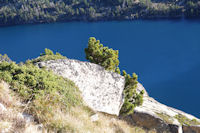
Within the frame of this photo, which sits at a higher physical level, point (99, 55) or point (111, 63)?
point (99, 55)

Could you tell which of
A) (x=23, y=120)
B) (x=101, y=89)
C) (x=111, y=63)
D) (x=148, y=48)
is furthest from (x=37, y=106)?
(x=148, y=48)

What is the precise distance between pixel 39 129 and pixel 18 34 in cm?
8146

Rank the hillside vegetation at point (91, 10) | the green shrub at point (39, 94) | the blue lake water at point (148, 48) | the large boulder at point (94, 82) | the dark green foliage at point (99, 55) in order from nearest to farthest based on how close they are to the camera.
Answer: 1. the green shrub at point (39, 94)
2. the large boulder at point (94, 82)
3. the dark green foliage at point (99, 55)
4. the blue lake water at point (148, 48)
5. the hillside vegetation at point (91, 10)

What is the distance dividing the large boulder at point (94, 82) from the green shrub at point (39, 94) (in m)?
2.49

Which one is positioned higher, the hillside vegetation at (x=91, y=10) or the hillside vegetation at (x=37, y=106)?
the hillside vegetation at (x=91, y=10)

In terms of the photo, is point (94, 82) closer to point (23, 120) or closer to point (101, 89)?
point (101, 89)

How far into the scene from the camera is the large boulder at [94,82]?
10.6 meters

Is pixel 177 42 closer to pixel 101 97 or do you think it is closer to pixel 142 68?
pixel 142 68

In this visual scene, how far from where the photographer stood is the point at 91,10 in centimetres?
9162

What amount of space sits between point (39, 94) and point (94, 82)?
5.53m

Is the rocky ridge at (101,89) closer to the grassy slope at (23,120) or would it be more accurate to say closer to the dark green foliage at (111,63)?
the dark green foliage at (111,63)

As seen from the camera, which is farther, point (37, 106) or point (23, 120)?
point (37, 106)

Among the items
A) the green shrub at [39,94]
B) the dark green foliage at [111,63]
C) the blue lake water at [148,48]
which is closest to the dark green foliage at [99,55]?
the dark green foliage at [111,63]

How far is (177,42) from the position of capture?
50469 millimetres
